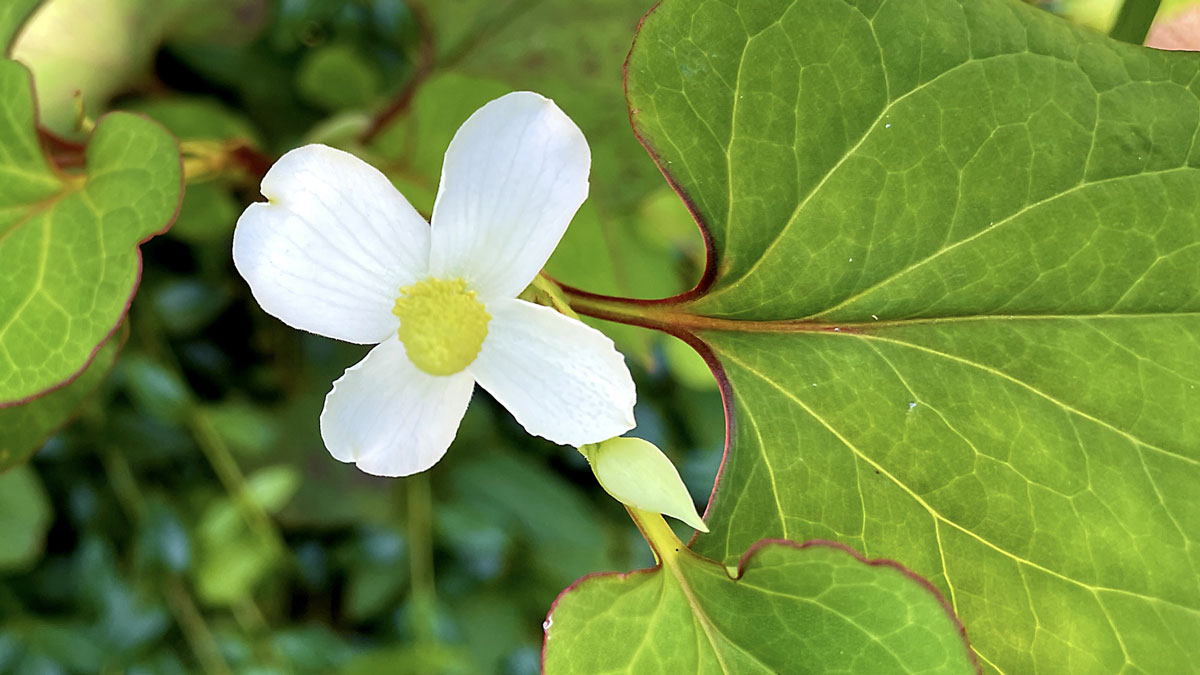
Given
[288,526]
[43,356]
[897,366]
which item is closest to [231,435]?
[288,526]

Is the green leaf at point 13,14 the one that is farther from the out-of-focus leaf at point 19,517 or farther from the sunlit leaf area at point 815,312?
the out-of-focus leaf at point 19,517

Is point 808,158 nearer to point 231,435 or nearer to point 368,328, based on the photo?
Answer: point 368,328

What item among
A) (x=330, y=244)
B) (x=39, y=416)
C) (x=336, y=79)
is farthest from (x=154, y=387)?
(x=330, y=244)

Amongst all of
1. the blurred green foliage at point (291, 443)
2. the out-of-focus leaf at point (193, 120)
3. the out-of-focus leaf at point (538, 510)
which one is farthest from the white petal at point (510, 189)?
the out-of-focus leaf at point (538, 510)

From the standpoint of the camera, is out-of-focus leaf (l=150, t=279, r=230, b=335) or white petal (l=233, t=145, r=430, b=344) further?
out-of-focus leaf (l=150, t=279, r=230, b=335)

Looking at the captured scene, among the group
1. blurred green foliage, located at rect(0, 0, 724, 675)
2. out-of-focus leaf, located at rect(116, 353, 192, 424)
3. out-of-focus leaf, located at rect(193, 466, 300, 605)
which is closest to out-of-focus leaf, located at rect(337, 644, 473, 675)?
Answer: blurred green foliage, located at rect(0, 0, 724, 675)

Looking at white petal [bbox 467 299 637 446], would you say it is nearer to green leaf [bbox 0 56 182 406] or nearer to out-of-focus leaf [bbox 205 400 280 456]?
green leaf [bbox 0 56 182 406]
